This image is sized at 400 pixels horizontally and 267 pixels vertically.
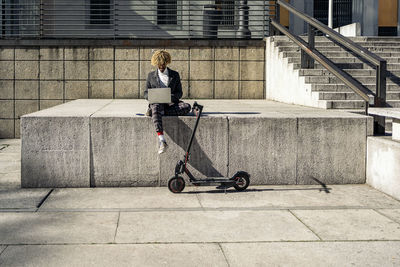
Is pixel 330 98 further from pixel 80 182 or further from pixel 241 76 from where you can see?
pixel 80 182

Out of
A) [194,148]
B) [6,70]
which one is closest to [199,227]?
[194,148]

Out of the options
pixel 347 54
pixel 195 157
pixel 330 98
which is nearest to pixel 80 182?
pixel 195 157

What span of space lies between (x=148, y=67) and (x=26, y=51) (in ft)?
9.51

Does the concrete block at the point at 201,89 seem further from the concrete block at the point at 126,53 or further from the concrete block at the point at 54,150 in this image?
the concrete block at the point at 54,150

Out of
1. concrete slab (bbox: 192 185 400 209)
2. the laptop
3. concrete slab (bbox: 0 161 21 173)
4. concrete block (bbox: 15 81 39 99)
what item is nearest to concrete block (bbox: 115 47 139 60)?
concrete block (bbox: 15 81 39 99)

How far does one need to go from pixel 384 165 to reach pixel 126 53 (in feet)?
24.1

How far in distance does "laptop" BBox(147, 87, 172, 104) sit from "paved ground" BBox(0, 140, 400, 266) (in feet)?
3.80

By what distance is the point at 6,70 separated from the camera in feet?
39.5

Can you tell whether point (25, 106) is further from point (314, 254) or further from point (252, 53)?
point (314, 254)

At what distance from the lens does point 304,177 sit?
6984 millimetres

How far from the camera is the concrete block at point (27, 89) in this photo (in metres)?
12.0

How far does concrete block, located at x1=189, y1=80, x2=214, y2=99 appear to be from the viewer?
12.3 metres

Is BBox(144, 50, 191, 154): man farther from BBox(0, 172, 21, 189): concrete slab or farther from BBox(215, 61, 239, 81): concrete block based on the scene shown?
BBox(215, 61, 239, 81): concrete block

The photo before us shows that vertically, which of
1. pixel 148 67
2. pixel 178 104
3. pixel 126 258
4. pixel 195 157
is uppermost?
pixel 148 67
